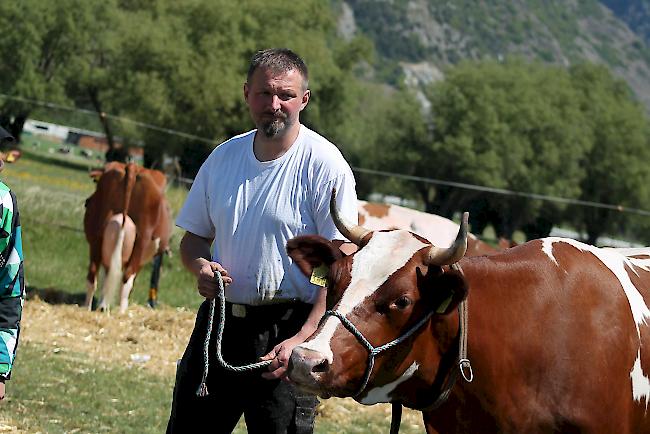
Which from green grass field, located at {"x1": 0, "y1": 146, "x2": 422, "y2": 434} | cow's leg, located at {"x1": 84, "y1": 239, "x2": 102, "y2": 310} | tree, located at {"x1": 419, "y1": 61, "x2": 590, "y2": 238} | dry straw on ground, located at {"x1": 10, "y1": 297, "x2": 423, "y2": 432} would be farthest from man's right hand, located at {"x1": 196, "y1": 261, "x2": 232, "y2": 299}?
tree, located at {"x1": 419, "y1": 61, "x2": 590, "y2": 238}

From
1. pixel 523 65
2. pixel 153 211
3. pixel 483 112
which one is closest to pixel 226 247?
pixel 153 211

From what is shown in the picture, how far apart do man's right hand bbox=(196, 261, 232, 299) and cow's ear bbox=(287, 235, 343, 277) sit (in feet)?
1.06

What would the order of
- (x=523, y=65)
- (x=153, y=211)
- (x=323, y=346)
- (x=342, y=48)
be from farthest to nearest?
(x=523, y=65)
(x=342, y=48)
(x=153, y=211)
(x=323, y=346)

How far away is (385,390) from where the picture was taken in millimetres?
4711

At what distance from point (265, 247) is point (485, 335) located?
1044 mm

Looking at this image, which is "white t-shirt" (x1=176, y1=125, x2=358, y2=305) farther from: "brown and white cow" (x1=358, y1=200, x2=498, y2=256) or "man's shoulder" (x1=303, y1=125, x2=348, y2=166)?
"brown and white cow" (x1=358, y1=200, x2=498, y2=256)

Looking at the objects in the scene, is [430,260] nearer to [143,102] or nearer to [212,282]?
[212,282]

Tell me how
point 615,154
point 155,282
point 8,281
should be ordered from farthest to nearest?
point 615,154
point 155,282
point 8,281

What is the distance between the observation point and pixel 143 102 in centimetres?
5900

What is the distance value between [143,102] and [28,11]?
8.03m

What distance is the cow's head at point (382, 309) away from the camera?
14.4 feet

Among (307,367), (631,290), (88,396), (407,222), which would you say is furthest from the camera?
(407,222)

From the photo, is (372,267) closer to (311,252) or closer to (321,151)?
(311,252)

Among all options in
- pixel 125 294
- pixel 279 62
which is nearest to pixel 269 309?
pixel 279 62
